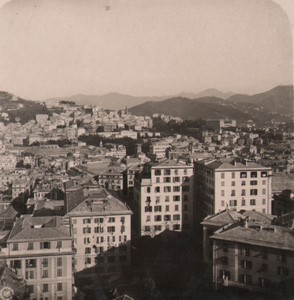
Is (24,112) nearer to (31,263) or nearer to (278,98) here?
(278,98)

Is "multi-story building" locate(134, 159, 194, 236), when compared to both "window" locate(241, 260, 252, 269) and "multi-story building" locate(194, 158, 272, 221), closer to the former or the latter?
"multi-story building" locate(194, 158, 272, 221)

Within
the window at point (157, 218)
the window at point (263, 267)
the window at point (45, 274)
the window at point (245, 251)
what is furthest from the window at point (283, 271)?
the window at point (157, 218)

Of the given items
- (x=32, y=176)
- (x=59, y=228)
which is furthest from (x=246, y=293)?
(x=32, y=176)

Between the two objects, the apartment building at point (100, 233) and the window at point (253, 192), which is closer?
the apartment building at point (100, 233)

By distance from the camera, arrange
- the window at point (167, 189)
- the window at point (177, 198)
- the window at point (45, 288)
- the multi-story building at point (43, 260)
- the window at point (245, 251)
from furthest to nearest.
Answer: the window at point (177, 198) → the window at point (167, 189) → the window at point (245, 251) → the window at point (45, 288) → the multi-story building at point (43, 260)

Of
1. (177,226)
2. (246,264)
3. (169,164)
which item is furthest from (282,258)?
(169,164)

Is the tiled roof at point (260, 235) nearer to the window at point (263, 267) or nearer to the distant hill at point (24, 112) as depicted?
the window at point (263, 267)
